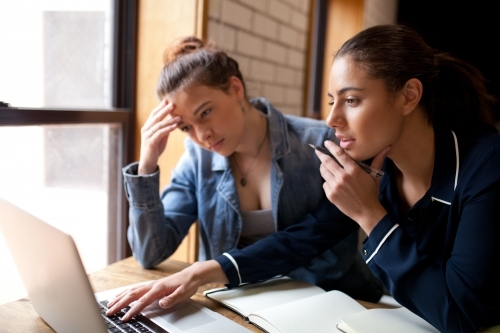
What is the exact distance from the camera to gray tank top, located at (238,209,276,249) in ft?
4.55

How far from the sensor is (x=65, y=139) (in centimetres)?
149

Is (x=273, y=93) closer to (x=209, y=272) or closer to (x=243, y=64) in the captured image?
(x=243, y=64)

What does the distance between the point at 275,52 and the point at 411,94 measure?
147 cm

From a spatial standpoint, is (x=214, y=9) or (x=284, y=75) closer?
(x=214, y=9)

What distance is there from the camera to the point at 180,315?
3.15 feet

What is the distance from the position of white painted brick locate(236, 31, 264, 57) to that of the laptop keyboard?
4.49 feet

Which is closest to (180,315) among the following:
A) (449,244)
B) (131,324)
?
(131,324)

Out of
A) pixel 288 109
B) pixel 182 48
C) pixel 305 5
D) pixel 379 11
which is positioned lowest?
pixel 288 109

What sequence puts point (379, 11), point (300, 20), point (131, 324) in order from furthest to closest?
point (379, 11) → point (300, 20) → point (131, 324)

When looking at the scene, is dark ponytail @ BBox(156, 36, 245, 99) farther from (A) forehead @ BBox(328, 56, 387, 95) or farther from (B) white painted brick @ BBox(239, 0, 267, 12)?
(B) white painted brick @ BBox(239, 0, 267, 12)

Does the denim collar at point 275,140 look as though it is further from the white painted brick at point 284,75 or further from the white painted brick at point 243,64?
the white painted brick at point 284,75

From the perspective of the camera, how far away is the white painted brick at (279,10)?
7.55ft

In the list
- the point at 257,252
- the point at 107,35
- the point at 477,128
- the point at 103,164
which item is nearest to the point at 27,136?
the point at 103,164

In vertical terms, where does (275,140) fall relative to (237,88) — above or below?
below
